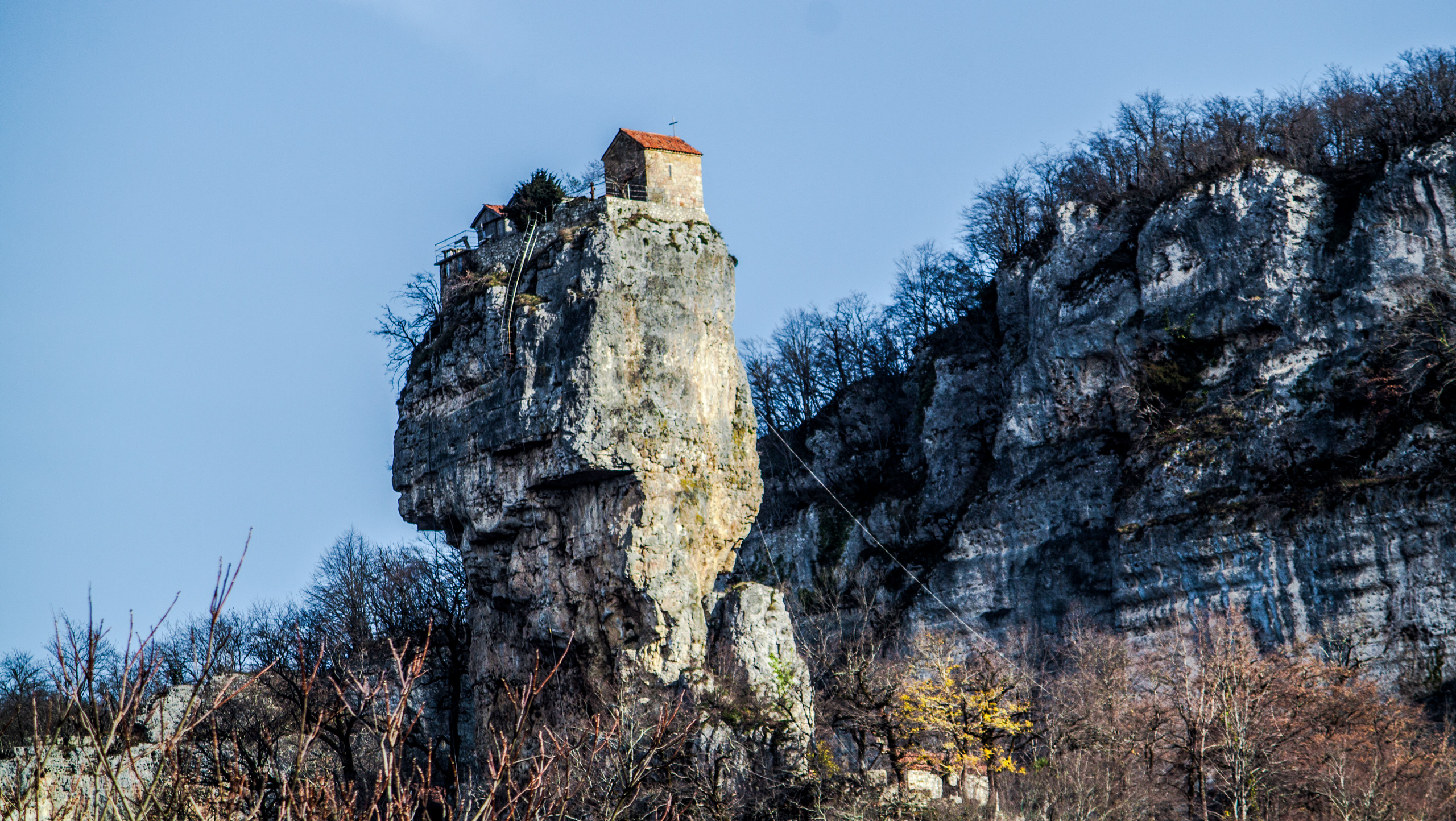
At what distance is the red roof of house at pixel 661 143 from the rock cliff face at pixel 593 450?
1917mm

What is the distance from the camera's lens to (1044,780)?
2648cm

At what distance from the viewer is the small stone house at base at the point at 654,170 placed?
109ft

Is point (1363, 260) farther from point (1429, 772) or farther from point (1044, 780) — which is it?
point (1044, 780)

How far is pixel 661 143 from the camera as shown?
33.8 meters

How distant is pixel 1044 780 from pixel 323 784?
2045cm

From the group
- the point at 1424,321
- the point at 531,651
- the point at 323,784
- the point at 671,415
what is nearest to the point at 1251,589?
the point at 1424,321

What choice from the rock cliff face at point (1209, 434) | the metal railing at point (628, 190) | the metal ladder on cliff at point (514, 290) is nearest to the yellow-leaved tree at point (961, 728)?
the rock cliff face at point (1209, 434)

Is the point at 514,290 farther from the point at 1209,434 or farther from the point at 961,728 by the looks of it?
the point at 1209,434

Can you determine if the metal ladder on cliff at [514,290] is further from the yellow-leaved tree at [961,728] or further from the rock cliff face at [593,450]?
the yellow-leaved tree at [961,728]

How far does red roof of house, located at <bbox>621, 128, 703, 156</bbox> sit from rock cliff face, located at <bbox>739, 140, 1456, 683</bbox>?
13.7 metres

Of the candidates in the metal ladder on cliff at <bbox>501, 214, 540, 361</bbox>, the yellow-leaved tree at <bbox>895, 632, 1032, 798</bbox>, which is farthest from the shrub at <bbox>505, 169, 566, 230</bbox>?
the yellow-leaved tree at <bbox>895, 632, 1032, 798</bbox>

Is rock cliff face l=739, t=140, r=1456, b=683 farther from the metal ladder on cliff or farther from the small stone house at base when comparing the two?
the metal ladder on cliff

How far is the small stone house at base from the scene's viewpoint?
3312 centimetres

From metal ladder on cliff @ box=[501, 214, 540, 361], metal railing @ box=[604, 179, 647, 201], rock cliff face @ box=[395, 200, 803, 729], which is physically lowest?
rock cliff face @ box=[395, 200, 803, 729]
